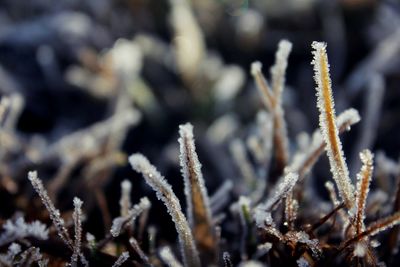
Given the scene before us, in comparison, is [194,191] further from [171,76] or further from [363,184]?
[171,76]

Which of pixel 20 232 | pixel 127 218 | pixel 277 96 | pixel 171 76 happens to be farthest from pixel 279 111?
pixel 171 76

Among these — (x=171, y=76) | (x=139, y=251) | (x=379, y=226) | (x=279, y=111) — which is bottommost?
(x=379, y=226)

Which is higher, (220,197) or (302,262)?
(220,197)

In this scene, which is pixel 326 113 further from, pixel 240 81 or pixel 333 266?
pixel 240 81

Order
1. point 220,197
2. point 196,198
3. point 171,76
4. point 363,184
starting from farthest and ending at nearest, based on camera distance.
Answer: point 171,76 → point 220,197 → point 196,198 → point 363,184

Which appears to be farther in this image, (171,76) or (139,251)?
(171,76)

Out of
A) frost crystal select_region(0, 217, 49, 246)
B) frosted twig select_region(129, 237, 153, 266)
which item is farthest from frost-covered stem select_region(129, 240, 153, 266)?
frost crystal select_region(0, 217, 49, 246)

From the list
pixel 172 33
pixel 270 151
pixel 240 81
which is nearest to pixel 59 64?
pixel 172 33
